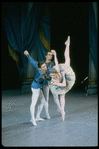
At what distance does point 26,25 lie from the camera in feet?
29.3

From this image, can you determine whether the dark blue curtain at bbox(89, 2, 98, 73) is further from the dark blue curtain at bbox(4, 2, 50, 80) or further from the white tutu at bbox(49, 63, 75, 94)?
Result: the white tutu at bbox(49, 63, 75, 94)

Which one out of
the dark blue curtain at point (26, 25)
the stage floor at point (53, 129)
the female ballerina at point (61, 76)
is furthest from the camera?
the dark blue curtain at point (26, 25)

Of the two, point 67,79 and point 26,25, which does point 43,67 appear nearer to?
point 67,79

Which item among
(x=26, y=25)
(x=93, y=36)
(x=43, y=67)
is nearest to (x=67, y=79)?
(x=43, y=67)

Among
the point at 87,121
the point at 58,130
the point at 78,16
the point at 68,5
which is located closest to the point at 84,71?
the point at 78,16

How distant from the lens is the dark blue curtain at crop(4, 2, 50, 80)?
28.9 feet

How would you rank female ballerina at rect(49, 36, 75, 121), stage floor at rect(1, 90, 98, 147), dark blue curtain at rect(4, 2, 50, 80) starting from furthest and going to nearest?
dark blue curtain at rect(4, 2, 50, 80)
female ballerina at rect(49, 36, 75, 121)
stage floor at rect(1, 90, 98, 147)

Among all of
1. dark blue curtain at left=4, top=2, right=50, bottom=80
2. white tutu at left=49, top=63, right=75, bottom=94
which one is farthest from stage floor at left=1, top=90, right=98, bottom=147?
dark blue curtain at left=4, top=2, right=50, bottom=80

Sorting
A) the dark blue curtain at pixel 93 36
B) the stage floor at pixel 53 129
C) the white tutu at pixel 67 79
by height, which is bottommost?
the stage floor at pixel 53 129

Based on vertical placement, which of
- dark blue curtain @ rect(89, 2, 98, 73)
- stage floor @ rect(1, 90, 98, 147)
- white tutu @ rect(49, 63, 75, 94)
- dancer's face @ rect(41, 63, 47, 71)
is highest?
dark blue curtain @ rect(89, 2, 98, 73)

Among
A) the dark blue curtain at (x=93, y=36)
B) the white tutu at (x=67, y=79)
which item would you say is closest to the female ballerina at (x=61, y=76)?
the white tutu at (x=67, y=79)

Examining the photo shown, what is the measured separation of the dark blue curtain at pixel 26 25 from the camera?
882cm

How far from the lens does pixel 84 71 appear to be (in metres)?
11.0

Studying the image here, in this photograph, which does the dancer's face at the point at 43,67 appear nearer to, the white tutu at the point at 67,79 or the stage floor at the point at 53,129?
the white tutu at the point at 67,79
